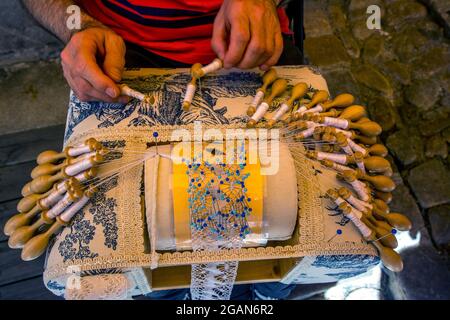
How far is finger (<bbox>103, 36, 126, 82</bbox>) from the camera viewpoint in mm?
847

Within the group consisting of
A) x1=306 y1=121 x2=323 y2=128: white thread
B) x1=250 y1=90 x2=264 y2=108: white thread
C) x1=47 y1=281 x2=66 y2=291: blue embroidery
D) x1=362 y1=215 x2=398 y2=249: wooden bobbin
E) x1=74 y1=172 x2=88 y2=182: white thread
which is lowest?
x1=47 y1=281 x2=66 y2=291: blue embroidery

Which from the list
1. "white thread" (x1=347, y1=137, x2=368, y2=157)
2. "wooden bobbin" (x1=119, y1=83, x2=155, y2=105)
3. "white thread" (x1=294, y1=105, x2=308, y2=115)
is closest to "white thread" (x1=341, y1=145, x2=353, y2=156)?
"white thread" (x1=347, y1=137, x2=368, y2=157)

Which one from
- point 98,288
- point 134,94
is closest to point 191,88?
point 134,94

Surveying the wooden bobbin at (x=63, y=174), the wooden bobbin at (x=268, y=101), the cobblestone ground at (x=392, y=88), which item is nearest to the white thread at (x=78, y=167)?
the wooden bobbin at (x=63, y=174)

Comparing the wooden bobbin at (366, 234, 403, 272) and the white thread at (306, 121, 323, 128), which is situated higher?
the white thread at (306, 121, 323, 128)

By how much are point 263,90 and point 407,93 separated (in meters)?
1.12

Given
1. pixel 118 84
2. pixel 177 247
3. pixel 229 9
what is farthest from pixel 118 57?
pixel 177 247

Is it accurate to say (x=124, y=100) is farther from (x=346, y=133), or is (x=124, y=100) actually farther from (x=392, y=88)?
(x=392, y=88)

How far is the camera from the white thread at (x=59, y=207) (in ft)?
2.58

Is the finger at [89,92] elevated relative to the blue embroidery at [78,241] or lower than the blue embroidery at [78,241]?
elevated

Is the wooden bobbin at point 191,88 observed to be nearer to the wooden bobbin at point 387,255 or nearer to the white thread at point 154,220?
the white thread at point 154,220

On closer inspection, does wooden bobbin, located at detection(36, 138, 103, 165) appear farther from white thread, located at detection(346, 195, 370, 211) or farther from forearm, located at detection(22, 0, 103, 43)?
white thread, located at detection(346, 195, 370, 211)

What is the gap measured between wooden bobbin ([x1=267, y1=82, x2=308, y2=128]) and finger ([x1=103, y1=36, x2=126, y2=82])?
340 millimetres

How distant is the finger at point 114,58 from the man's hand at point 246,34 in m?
0.20
